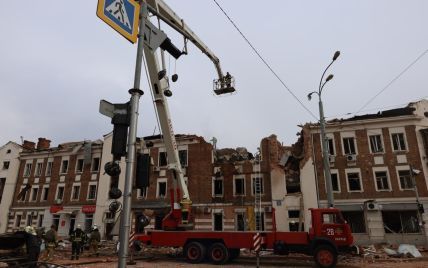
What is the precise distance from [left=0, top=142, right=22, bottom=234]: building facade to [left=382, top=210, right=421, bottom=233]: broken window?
42.7m

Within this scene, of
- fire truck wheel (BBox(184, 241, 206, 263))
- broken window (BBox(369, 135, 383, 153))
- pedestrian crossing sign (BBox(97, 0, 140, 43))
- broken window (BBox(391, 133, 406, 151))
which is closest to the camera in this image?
pedestrian crossing sign (BBox(97, 0, 140, 43))

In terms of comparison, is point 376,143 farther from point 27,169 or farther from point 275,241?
point 27,169

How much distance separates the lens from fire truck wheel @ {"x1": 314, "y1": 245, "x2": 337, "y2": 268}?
47.1 feet

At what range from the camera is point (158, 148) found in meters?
36.0

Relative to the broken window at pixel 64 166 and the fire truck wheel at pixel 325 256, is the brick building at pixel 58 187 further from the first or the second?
the fire truck wheel at pixel 325 256

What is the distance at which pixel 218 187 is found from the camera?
33.1m

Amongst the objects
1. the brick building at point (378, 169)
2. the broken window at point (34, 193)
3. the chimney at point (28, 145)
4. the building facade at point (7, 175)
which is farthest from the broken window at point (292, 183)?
the chimney at point (28, 145)

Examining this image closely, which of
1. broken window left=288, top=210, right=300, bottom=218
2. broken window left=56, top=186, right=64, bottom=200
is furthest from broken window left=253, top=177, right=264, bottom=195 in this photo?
broken window left=56, top=186, right=64, bottom=200

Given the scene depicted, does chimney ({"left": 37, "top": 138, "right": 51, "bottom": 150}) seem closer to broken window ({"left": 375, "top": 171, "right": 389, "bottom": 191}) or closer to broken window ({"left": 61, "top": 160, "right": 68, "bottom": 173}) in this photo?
broken window ({"left": 61, "top": 160, "right": 68, "bottom": 173})

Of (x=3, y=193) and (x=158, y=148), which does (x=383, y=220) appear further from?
(x=3, y=193)

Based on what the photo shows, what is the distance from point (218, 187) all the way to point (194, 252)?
54.2 ft

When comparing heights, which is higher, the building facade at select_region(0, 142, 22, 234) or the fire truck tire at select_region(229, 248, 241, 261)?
the building facade at select_region(0, 142, 22, 234)

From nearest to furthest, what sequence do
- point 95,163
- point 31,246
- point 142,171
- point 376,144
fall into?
point 142,171, point 31,246, point 376,144, point 95,163

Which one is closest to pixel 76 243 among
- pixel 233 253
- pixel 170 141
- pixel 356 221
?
pixel 170 141
